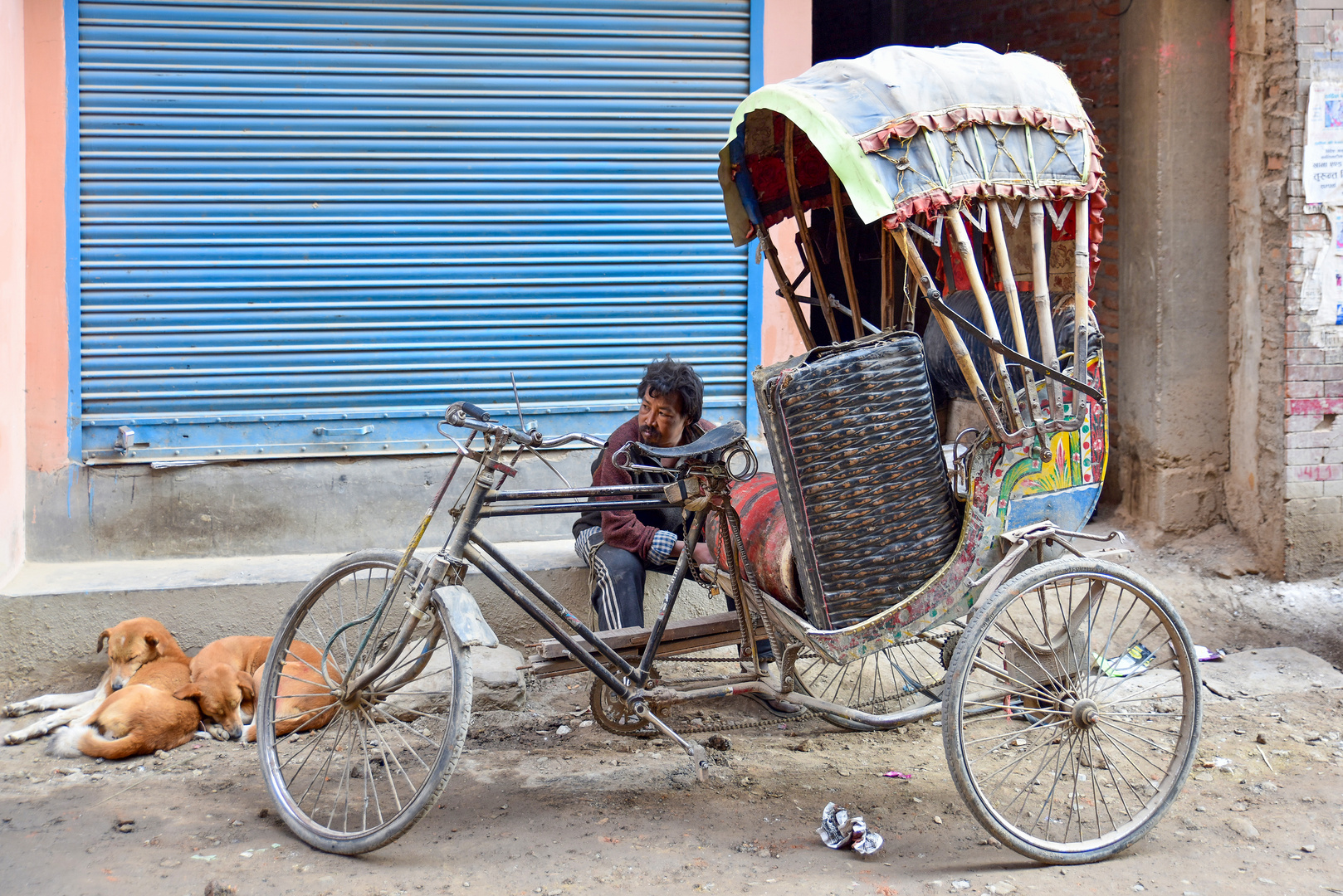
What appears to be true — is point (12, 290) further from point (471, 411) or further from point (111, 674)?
point (471, 411)

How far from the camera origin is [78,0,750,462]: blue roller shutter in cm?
534

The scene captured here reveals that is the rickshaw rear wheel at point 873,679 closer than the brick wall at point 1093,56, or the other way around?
the rickshaw rear wheel at point 873,679

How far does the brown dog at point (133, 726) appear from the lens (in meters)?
4.20

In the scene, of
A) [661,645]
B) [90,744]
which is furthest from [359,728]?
[90,744]

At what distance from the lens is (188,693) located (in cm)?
437

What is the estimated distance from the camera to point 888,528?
3510 mm

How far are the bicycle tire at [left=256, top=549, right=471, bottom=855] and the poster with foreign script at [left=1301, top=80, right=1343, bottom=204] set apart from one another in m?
4.65

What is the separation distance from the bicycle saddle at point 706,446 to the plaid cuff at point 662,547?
852 millimetres

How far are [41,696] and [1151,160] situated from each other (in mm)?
5810

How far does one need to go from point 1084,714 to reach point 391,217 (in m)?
3.80

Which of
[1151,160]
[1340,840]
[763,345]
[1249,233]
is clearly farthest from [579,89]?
[1340,840]

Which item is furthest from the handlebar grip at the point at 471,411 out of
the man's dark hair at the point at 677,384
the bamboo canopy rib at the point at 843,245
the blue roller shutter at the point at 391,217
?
the blue roller shutter at the point at 391,217

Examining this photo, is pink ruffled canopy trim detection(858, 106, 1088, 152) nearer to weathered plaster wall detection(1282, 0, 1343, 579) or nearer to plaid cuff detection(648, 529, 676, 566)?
plaid cuff detection(648, 529, 676, 566)

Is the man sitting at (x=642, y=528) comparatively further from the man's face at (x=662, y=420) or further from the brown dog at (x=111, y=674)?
the brown dog at (x=111, y=674)
